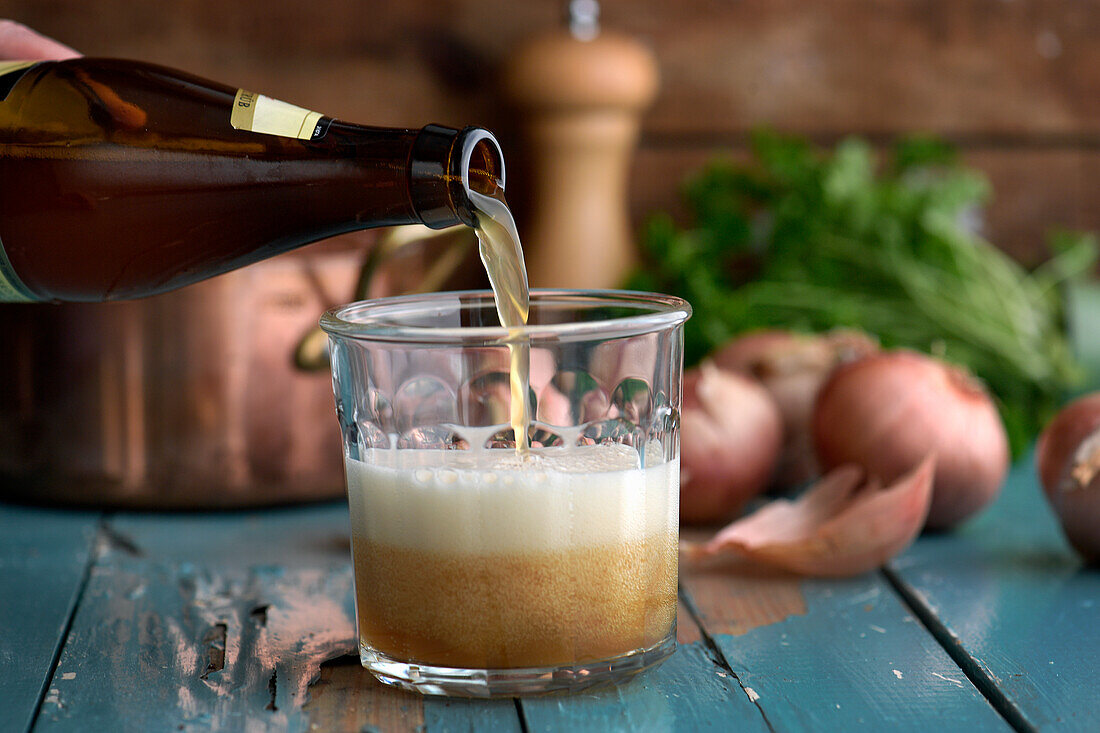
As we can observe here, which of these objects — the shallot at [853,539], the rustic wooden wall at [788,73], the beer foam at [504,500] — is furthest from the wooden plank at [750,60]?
the beer foam at [504,500]

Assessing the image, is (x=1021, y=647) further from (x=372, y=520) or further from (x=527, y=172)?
(x=527, y=172)

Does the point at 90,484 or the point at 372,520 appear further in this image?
the point at 90,484

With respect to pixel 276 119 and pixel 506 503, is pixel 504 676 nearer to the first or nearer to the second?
pixel 506 503

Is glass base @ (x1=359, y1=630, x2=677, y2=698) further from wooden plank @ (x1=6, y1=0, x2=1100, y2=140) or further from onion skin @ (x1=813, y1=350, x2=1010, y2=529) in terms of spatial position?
wooden plank @ (x1=6, y1=0, x2=1100, y2=140)

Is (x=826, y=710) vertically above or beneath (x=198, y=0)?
beneath

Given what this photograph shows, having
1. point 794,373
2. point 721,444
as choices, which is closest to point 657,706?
point 721,444

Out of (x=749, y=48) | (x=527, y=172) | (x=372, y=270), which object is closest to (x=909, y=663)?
(x=372, y=270)
